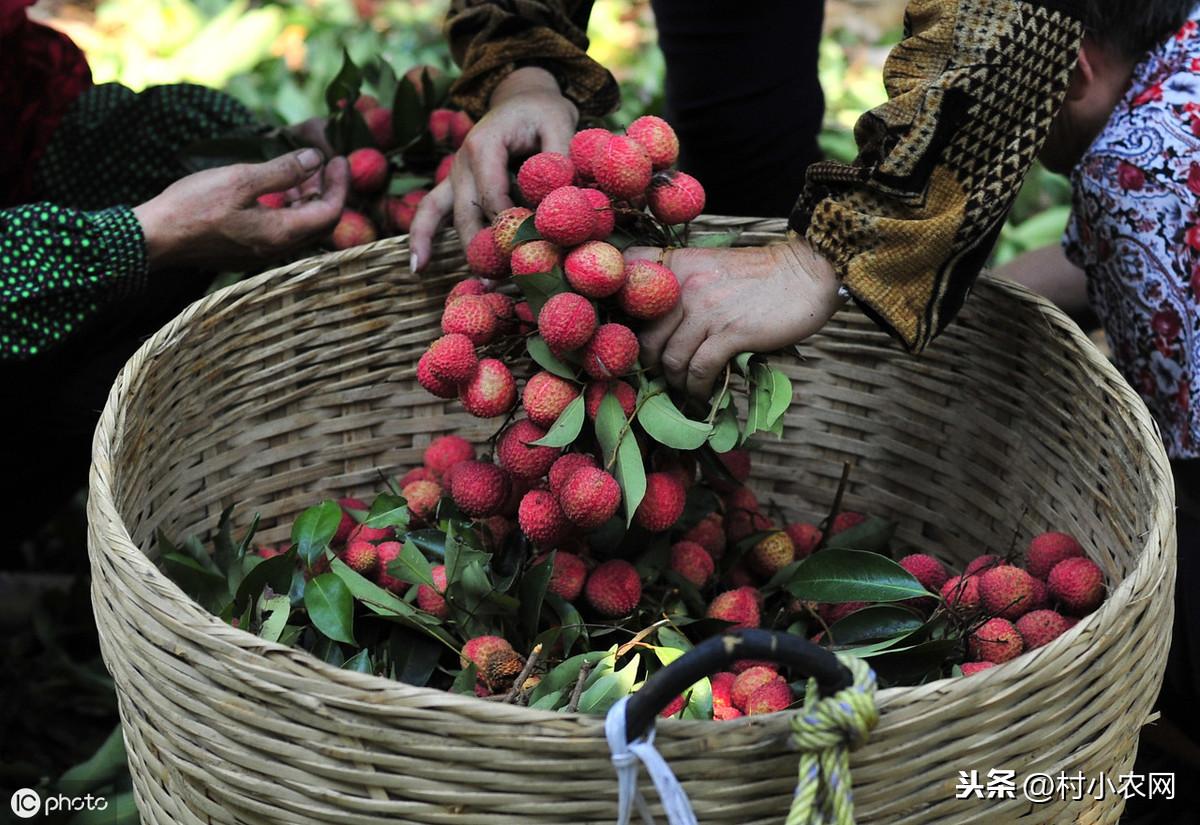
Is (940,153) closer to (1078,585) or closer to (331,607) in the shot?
(1078,585)

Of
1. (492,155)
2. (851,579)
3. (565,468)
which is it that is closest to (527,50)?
(492,155)

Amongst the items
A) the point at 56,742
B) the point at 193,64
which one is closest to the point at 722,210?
the point at 56,742

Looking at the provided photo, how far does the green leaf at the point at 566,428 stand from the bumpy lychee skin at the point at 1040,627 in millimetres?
428

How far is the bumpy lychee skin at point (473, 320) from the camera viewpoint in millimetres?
1047

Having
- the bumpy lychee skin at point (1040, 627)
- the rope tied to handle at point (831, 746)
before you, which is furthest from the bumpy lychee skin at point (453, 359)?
the bumpy lychee skin at point (1040, 627)

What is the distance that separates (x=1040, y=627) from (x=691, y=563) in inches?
12.5

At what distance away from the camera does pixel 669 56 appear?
5.62ft

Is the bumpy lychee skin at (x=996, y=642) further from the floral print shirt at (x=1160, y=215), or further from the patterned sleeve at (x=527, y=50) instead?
the patterned sleeve at (x=527, y=50)

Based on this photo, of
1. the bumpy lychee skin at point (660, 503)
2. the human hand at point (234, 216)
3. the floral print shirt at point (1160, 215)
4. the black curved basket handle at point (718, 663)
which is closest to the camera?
the black curved basket handle at point (718, 663)

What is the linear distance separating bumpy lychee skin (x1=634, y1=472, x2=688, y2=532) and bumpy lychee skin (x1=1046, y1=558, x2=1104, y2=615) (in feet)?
1.14

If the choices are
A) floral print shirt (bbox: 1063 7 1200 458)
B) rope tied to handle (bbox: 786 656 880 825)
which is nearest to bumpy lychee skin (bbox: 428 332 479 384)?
rope tied to handle (bbox: 786 656 880 825)

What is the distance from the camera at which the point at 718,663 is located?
0.70 metres

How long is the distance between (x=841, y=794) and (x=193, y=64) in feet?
7.66

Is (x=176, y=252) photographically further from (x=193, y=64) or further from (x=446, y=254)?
(x=193, y=64)
